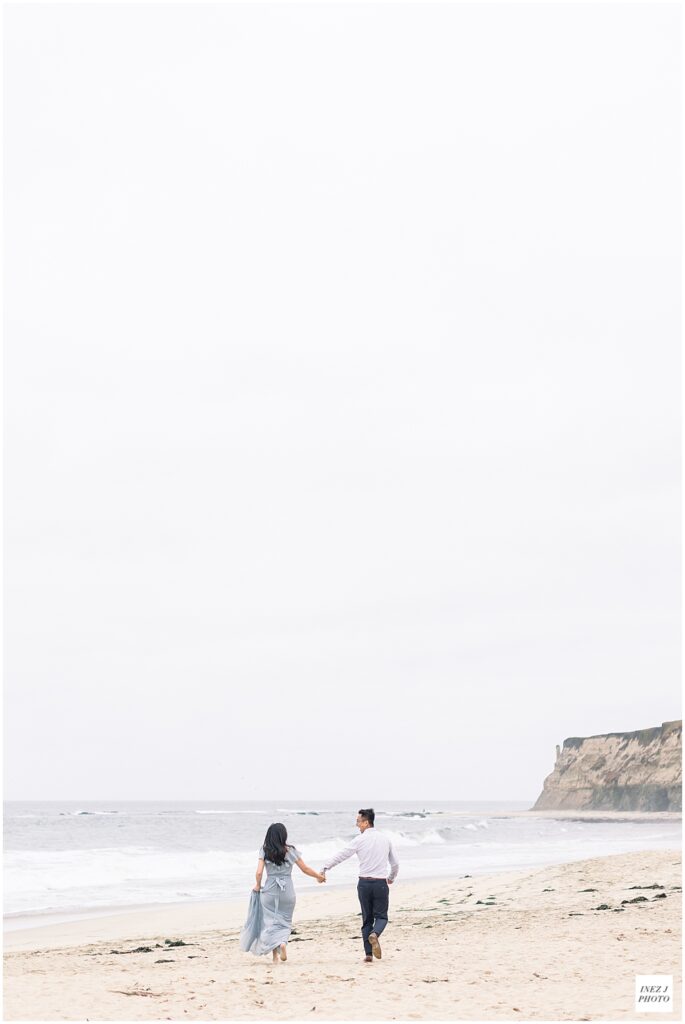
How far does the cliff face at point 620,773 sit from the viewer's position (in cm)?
8850

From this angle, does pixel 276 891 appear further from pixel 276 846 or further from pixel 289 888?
pixel 276 846

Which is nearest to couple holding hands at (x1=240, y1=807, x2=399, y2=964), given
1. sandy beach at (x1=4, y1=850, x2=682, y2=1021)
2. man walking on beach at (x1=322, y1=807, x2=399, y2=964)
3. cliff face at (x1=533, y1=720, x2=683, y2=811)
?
man walking on beach at (x1=322, y1=807, x2=399, y2=964)

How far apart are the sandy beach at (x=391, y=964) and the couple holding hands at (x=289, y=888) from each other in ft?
1.01

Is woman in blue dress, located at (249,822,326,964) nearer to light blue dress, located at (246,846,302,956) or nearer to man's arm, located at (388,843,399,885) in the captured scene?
light blue dress, located at (246,846,302,956)

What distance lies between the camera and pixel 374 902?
11641 millimetres

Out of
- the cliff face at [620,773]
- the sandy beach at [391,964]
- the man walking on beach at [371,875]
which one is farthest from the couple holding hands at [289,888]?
the cliff face at [620,773]

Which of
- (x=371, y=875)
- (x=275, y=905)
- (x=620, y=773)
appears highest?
(x=371, y=875)

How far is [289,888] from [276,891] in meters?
0.17

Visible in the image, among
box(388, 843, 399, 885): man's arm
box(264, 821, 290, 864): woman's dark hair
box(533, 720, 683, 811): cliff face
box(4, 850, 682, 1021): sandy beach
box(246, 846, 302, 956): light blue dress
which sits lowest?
box(533, 720, 683, 811): cliff face

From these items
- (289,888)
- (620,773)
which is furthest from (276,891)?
(620,773)

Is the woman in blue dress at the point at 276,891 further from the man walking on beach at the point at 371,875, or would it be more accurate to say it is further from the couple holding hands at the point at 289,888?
the man walking on beach at the point at 371,875

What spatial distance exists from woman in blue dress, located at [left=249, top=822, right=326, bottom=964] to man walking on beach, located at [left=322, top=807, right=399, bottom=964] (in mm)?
470

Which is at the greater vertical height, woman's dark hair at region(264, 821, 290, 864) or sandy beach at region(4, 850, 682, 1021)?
woman's dark hair at region(264, 821, 290, 864)

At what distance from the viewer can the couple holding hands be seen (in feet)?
38.2
